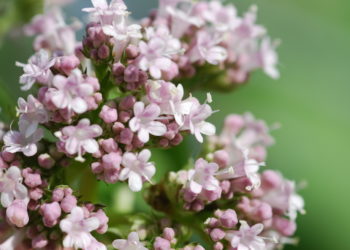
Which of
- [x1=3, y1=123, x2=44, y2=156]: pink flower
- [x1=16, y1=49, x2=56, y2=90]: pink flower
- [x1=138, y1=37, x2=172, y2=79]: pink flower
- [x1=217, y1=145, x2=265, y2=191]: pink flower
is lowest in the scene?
[x1=3, y1=123, x2=44, y2=156]: pink flower

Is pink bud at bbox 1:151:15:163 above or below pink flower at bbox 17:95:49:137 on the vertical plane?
below

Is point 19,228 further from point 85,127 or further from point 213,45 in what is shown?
point 213,45

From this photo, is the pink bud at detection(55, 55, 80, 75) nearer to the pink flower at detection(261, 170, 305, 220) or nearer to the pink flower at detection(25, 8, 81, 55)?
the pink flower at detection(25, 8, 81, 55)

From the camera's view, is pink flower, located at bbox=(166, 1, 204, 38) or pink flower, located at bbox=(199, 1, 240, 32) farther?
pink flower, located at bbox=(199, 1, 240, 32)

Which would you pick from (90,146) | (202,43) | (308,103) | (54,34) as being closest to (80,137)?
(90,146)

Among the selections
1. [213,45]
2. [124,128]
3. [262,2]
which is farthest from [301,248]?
[262,2]

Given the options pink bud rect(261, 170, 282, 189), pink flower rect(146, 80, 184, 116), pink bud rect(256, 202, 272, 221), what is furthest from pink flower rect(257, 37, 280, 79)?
pink flower rect(146, 80, 184, 116)

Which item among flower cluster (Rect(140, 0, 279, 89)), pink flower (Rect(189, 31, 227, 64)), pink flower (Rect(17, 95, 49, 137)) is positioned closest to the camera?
pink flower (Rect(17, 95, 49, 137))

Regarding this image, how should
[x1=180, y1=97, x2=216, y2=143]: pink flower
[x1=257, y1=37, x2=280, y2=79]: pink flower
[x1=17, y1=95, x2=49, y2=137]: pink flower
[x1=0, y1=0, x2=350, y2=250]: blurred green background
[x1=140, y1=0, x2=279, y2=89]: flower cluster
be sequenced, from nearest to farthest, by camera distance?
[x1=17, y1=95, x2=49, y2=137]: pink flower < [x1=180, y1=97, x2=216, y2=143]: pink flower < [x1=140, y1=0, x2=279, y2=89]: flower cluster < [x1=257, y1=37, x2=280, y2=79]: pink flower < [x1=0, y1=0, x2=350, y2=250]: blurred green background
